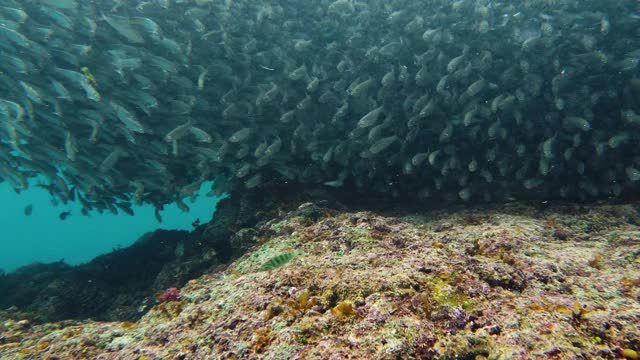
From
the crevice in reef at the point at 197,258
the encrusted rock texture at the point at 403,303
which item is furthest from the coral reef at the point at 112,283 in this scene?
the encrusted rock texture at the point at 403,303

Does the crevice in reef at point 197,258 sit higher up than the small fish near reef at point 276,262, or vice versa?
the small fish near reef at point 276,262

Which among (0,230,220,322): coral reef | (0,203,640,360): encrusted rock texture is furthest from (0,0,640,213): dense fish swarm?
(0,203,640,360): encrusted rock texture

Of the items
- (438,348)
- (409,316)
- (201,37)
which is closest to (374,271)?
(409,316)

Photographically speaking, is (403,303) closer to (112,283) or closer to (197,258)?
(197,258)

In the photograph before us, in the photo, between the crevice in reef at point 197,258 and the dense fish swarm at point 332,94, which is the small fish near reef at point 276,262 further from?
the dense fish swarm at point 332,94

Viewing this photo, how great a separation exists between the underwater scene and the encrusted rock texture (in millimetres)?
53

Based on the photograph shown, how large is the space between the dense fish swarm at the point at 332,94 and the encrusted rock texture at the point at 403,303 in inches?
65.6

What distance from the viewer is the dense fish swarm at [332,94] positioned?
582 cm

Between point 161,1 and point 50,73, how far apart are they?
2049mm

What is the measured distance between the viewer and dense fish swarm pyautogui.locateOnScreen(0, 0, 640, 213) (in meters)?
5.82

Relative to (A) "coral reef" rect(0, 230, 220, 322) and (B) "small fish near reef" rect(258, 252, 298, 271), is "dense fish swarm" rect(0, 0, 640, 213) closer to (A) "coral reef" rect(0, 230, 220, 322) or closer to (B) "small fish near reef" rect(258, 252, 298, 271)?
(A) "coral reef" rect(0, 230, 220, 322)

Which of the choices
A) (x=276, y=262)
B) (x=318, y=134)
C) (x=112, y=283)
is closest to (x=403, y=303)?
(x=276, y=262)

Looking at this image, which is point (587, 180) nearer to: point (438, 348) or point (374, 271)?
point (374, 271)

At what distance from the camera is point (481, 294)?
8.97ft
